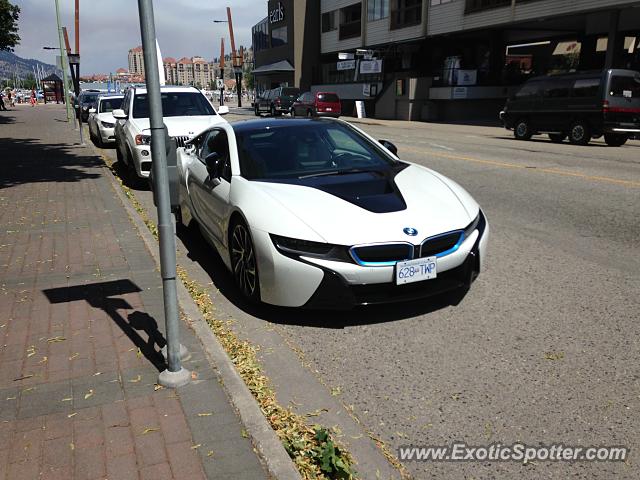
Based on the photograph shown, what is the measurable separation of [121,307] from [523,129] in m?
19.0

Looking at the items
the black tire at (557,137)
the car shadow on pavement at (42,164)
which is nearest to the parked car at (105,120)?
the car shadow on pavement at (42,164)

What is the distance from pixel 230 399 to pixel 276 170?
2.48 meters

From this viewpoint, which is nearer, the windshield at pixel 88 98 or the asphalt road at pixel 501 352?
the asphalt road at pixel 501 352

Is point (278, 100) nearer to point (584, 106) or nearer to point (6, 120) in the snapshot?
point (6, 120)

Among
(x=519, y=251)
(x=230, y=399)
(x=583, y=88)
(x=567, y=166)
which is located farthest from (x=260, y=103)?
(x=230, y=399)

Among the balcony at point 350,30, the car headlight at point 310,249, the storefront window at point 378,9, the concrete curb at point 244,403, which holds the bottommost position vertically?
the concrete curb at point 244,403

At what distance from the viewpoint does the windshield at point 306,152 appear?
505 cm

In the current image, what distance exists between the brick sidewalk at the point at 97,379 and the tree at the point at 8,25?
26.4 metres

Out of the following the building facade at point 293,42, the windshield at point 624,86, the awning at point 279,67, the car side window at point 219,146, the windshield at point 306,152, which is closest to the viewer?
the windshield at point 306,152

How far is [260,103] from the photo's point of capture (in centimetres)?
4162

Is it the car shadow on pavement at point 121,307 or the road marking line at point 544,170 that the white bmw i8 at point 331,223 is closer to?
the car shadow on pavement at point 121,307

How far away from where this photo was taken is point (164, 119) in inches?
422

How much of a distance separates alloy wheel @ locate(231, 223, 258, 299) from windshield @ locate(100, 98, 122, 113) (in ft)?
53.5

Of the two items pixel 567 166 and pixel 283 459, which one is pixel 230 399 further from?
A: pixel 567 166
